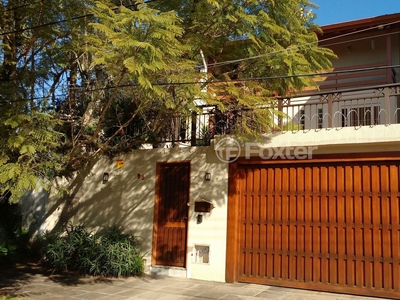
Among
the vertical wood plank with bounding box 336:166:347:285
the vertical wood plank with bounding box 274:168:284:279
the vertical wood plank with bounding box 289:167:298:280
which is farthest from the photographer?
the vertical wood plank with bounding box 274:168:284:279

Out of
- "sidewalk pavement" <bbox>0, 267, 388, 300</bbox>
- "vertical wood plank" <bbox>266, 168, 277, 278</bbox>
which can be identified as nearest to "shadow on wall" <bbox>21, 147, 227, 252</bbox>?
"vertical wood plank" <bbox>266, 168, 277, 278</bbox>

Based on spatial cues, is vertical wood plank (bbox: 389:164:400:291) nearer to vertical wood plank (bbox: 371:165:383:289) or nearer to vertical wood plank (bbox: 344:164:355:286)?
vertical wood plank (bbox: 371:165:383:289)

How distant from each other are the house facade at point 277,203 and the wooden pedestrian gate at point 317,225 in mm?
19

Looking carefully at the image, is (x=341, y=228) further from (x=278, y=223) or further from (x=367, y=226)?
(x=278, y=223)

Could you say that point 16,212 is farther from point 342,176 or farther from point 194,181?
point 342,176

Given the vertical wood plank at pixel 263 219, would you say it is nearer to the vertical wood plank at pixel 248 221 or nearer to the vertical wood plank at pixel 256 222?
the vertical wood plank at pixel 256 222

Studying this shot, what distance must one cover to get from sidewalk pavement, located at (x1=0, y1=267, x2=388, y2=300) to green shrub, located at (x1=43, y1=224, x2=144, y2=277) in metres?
0.25

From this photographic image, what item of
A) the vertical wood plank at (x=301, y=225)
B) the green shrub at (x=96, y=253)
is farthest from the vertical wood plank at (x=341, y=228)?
the green shrub at (x=96, y=253)

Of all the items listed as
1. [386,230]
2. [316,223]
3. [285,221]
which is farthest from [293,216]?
[386,230]

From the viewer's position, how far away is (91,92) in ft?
29.7

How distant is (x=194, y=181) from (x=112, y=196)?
2457 mm

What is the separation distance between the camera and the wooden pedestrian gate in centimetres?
699

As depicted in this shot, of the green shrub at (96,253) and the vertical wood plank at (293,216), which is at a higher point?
the vertical wood plank at (293,216)

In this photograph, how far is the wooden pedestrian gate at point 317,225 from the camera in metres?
6.99
